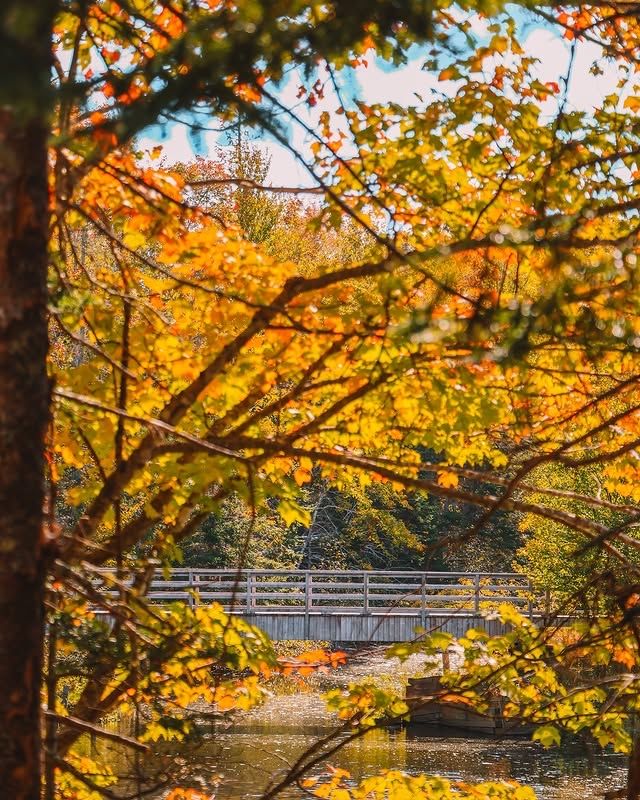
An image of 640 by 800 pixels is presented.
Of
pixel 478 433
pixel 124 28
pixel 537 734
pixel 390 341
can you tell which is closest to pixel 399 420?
pixel 478 433

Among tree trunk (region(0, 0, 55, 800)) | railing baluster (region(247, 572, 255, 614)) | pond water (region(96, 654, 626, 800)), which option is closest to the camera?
tree trunk (region(0, 0, 55, 800))

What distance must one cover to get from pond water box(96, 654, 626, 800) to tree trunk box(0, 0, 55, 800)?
1062 centimetres

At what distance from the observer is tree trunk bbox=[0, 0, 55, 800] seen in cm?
211

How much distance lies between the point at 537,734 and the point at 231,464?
1.72 metres

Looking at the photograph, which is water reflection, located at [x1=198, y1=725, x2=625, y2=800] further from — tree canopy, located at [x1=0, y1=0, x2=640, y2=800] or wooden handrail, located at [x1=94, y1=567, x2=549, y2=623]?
tree canopy, located at [x1=0, y1=0, x2=640, y2=800]

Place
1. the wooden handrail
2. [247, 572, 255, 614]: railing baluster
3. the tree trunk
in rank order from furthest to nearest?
[247, 572, 255, 614]: railing baluster < the wooden handrail < the tree trunk

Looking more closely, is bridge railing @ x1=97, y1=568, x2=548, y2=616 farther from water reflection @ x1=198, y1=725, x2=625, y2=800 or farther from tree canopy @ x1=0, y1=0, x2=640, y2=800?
tree canopy @ x1=0, y1=0, x2=640, y2=800

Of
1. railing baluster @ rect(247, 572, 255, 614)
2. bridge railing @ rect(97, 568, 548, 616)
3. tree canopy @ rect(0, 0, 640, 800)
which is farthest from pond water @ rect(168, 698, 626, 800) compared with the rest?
tree canopy @ rect(0, 0, 640, 800)

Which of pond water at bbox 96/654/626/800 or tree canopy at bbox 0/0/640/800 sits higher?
tree canopy at bbox 0/0/640/800

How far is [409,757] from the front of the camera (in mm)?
15477

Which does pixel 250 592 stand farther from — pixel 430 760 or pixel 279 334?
pixel 279 334

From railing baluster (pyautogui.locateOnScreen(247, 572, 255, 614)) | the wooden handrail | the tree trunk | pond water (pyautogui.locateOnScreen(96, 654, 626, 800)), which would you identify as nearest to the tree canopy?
the tree trunk

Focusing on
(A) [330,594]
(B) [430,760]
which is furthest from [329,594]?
(B) [430,760]

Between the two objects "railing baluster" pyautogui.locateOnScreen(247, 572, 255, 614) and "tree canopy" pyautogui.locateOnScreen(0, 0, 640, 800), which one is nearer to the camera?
"tree canopy" pyautogui.locateOnScreen(0, 0, 640, 800)
